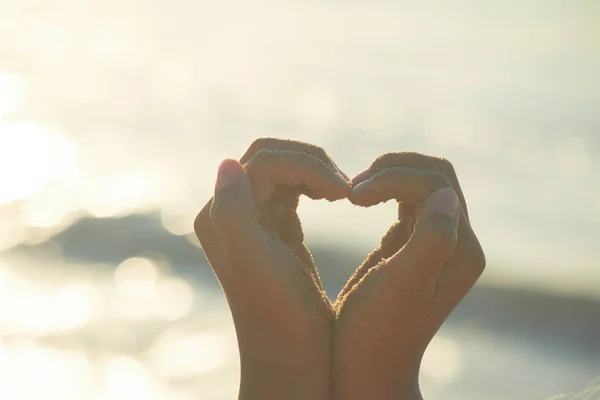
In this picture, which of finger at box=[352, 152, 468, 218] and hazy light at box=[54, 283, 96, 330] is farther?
hazy light at box=[54, 283, 96, 330]

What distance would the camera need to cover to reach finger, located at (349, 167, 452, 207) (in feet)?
4.25

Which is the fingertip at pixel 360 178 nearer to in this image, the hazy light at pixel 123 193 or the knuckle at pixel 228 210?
the knuckle at pixel 228 210

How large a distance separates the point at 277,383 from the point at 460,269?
12.3 inches

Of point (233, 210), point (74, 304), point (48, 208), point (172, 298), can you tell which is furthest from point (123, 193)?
point (233, 210)

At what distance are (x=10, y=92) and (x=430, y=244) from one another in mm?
7046

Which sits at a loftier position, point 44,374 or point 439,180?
point 44,374

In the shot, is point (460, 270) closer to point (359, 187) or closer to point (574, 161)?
point (359, 187)

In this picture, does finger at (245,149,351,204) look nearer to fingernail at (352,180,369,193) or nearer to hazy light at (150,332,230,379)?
fingernail at (352,180,369,193)

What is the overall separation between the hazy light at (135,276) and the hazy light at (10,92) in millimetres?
2281

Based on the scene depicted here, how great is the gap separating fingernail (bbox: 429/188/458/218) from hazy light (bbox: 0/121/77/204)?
5.73 metres

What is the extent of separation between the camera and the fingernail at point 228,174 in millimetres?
1293

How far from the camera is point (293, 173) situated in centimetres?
132

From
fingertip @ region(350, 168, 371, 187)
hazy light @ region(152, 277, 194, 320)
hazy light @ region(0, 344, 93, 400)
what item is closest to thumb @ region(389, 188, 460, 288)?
fingertip @ region(350, 168, 371, 187)

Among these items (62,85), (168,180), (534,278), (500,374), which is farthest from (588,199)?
(62,85)
